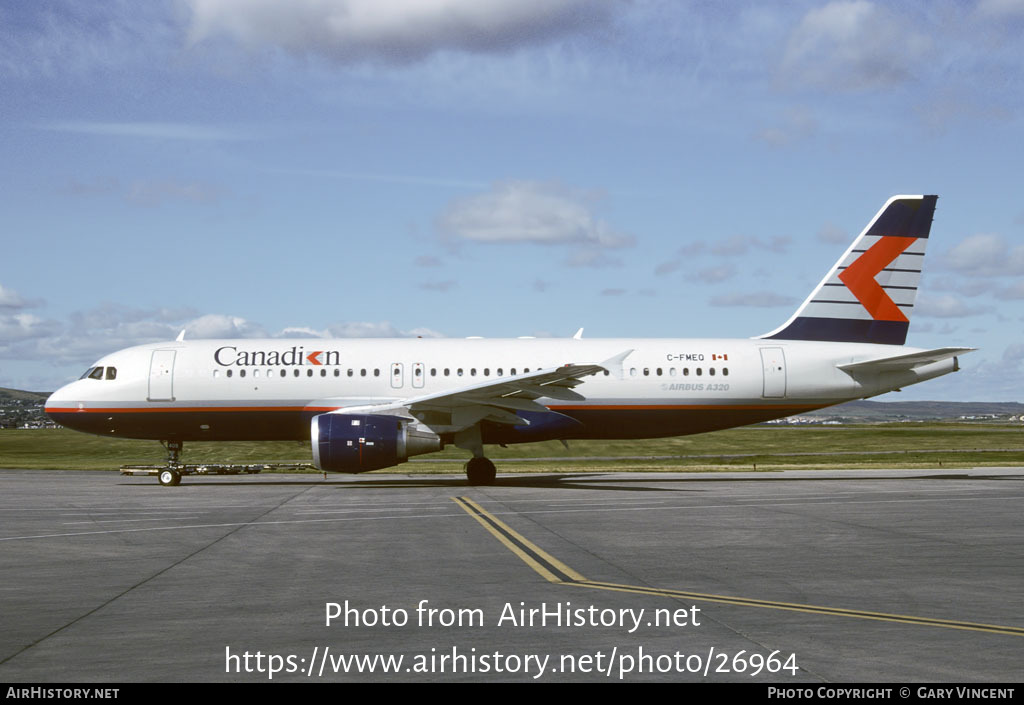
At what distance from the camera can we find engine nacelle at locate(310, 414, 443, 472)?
86.9 ft

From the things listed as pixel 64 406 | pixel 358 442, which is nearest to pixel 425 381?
pixel 358 442

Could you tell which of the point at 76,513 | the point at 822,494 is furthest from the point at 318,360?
the point at 822,494

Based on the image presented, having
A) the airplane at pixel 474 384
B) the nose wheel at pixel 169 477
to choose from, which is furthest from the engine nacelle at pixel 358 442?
the nose wheel at pixel 169 477

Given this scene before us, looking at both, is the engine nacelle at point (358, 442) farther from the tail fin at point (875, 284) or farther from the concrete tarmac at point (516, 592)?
the tail fin at point (875, 284)

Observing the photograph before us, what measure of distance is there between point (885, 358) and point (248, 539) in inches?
845

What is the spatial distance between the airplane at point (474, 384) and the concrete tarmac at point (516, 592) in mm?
8023

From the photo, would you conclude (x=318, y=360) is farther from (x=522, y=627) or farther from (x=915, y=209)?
(x=522, y=627)

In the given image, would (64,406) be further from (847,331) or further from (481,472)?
(847,331)

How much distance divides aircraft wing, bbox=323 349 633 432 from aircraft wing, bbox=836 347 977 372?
7833mm

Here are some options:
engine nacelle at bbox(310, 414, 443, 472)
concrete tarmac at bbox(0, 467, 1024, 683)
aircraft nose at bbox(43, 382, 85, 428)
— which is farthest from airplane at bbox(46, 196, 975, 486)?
concrete tarmac at bbox(0, 467, 1024, 683)

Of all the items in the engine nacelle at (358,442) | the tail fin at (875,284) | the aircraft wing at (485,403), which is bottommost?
the engine nacelle at (358,442)

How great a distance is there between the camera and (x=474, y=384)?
29.6 meters

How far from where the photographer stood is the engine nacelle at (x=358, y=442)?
2650 cm

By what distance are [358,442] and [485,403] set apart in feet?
12.3
